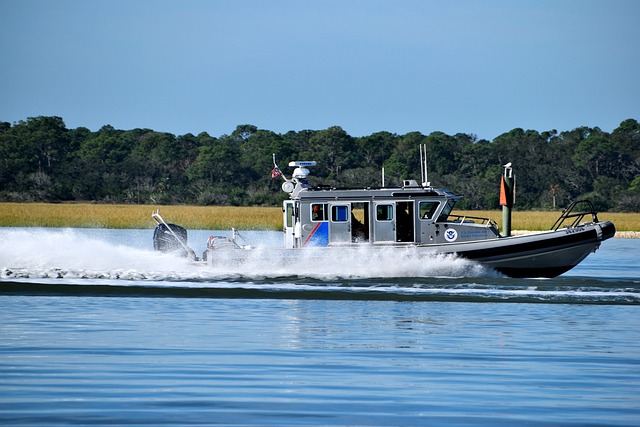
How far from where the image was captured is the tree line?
274 feet

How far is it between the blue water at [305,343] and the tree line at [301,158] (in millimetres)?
53747

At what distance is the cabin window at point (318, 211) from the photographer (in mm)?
24531

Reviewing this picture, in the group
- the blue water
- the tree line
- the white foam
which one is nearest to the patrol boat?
the white foam

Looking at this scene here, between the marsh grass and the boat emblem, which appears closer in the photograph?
the boat emblem

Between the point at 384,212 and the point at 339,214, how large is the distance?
96 cm

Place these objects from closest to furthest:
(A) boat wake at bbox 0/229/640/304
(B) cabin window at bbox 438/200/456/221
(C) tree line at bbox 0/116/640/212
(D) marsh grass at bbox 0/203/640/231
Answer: (A) boat wake at bbox 0/229/640/304 → (B) cabin window at bbox 438/200/456/221 → (D) marsh grass at bbox 0/203/640/231 → (C) tree line at bbox 0/116/640/212

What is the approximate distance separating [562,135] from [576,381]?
103112 millimetres

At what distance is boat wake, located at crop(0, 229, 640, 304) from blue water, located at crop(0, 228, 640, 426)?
0.05 meters

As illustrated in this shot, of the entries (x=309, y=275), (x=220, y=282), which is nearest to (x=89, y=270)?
(x=220, y=282)

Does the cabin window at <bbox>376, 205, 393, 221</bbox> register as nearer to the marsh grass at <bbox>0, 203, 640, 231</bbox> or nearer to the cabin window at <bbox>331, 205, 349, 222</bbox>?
the cabin window at <bbox>331, 205, 349, 222</bbox>

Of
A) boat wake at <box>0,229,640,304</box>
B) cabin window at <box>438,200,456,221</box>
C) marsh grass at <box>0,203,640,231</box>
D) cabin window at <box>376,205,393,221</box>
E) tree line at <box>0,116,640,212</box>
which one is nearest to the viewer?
boat wake at <box>0,229,640,304</box>

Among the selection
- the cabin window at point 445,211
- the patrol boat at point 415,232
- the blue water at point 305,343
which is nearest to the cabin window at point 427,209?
the patrol boat at point 415,232

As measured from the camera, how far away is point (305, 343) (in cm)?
1555

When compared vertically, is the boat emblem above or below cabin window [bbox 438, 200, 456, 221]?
below
